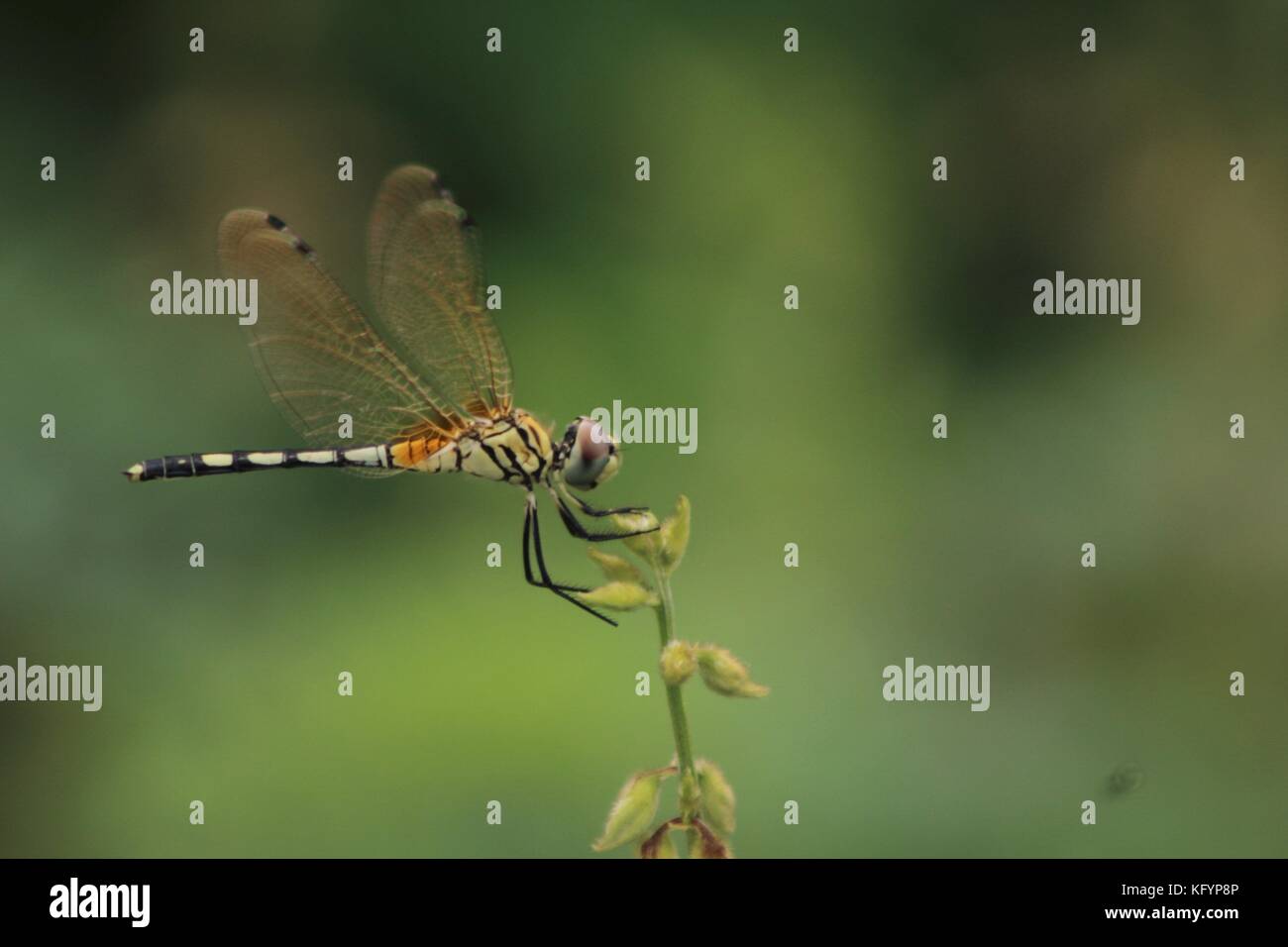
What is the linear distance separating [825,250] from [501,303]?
1118mm

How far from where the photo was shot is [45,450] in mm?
3754

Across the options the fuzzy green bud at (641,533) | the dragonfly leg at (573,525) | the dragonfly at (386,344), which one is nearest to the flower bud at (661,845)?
the fuzzy green bud at (641,533)

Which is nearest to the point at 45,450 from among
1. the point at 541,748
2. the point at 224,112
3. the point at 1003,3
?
the point at 224,112

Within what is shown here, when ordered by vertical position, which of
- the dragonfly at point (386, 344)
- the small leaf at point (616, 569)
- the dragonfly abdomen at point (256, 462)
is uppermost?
the dragonfly at point (386, 344)

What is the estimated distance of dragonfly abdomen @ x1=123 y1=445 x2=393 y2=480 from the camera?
2.46 metres

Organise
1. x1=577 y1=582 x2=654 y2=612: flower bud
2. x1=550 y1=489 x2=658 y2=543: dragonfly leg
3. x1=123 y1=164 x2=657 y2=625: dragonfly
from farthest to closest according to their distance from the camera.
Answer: x1=123 y1=164 x2=657 y2=625: dragonfly → x1=550 y1=489 x2=658 y2=543: dragonfly leg → x1=577 y1=582 x2=654 y2=612: flower bud

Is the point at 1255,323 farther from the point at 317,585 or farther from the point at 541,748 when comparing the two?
the point at 317,585

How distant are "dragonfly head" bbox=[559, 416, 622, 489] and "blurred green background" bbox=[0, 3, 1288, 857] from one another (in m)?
1.34

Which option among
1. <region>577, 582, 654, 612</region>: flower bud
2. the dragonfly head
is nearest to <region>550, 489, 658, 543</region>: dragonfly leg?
the dragonfly head

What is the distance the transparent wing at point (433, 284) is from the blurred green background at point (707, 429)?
1240 millimetres

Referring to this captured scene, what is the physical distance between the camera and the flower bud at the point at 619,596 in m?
1.12

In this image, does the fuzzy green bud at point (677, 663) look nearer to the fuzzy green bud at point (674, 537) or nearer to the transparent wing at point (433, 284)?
the fuzzy green bud at point (674, 537)

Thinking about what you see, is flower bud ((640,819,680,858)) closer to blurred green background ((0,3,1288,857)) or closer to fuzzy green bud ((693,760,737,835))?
fuzzy green bud ((693,760,737,835))

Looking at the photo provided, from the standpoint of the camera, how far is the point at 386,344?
248cm
